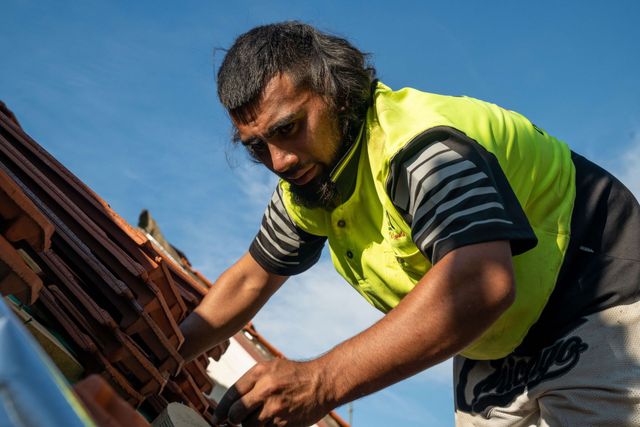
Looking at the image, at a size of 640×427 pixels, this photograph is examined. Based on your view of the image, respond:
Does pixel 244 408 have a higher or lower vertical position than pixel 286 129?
lower

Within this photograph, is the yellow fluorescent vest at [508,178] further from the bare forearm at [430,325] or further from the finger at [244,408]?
the finger at [244,408]

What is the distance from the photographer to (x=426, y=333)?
85.7 inches

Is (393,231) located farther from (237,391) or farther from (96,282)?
(96,282)

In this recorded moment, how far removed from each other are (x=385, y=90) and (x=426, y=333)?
3.65 ft

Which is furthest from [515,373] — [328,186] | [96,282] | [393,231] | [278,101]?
[96,282]

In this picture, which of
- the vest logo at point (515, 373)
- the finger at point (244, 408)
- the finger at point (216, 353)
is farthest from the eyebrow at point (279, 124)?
the finger at point (216, 353)

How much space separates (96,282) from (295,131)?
88cm

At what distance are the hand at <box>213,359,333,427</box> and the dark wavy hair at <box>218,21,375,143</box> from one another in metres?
0.93

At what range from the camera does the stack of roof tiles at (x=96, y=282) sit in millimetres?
2408

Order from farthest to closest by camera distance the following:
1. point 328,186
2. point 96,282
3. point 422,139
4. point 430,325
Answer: point 328,186 < point 96,282 < point 422,139 < point 430,325

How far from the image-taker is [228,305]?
11.3 ft

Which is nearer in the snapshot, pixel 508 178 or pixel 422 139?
pixel 422 139

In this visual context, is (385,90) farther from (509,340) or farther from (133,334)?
(133,334)

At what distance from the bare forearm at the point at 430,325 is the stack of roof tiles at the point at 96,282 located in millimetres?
816
